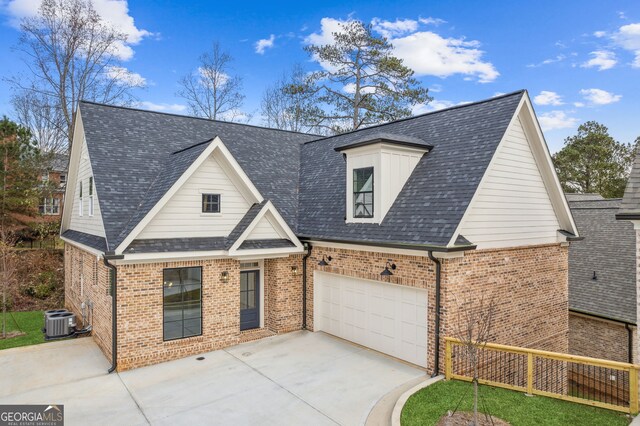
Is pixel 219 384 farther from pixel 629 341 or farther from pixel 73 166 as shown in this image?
pixel 629 341

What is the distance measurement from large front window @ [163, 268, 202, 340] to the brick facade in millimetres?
156

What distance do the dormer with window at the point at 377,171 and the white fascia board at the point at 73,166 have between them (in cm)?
896

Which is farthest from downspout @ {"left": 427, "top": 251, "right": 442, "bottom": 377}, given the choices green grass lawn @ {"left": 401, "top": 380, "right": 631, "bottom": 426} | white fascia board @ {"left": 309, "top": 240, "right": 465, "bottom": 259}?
green grass lawn @ {"left": 401, "top": 380, "right": 631, "bottom": 426}

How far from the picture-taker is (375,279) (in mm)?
10062

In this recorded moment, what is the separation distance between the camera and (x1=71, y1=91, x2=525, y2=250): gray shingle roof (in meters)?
9.32

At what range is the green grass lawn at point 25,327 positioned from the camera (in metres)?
11.4

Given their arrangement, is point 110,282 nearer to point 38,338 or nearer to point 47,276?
point 38,338

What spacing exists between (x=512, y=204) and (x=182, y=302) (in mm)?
9000

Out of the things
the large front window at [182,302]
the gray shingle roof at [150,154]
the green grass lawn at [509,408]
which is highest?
the gray shingle roof at [150,154]

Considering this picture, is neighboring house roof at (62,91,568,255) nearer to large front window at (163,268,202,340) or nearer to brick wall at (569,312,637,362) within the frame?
large front window at (163,268,202,340)

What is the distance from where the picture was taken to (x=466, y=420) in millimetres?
6352

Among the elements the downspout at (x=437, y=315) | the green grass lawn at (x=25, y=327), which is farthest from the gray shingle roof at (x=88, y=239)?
the downspout at (x=437, y=315)

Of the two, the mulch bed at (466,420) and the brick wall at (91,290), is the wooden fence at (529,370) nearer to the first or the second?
the mulch bed at (466,420)

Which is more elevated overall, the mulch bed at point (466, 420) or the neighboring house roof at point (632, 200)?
the neighboring house roof at point (632, 200)
